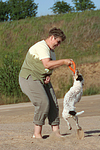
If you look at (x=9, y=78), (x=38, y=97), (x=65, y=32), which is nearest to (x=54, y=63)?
(x=38, y=97)

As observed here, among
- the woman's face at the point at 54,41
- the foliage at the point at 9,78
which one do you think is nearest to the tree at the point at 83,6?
the foliage at the point at 9,78

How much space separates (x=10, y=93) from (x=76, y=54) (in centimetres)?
1858

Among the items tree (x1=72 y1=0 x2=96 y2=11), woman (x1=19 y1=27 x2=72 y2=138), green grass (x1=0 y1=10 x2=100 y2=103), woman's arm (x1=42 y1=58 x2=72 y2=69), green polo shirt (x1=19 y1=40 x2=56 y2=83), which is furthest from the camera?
tree (x1=72 y1=0 x2=96 y2=11)

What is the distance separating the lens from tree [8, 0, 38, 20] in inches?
2251

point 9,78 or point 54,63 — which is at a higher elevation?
point 54,63

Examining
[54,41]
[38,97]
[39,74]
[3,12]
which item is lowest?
[38,97]

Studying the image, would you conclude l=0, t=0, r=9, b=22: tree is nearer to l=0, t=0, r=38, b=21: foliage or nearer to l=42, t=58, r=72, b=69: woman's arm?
l=0, t=0, r=38, b=21: foliage

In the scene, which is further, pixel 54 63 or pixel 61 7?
pixel 61 7

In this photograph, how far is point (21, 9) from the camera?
188 feet

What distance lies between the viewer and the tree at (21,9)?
5719 centimetres

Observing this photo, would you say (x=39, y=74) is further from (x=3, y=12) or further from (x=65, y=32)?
(x=3, y=12)

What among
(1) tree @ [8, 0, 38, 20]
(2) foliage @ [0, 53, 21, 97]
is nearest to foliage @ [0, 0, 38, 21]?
(1) tree @ [8, 0, 38, 20]

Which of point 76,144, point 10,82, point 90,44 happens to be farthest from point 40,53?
point 90,44

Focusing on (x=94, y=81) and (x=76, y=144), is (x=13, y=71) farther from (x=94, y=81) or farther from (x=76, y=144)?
(x=76, y=144)
